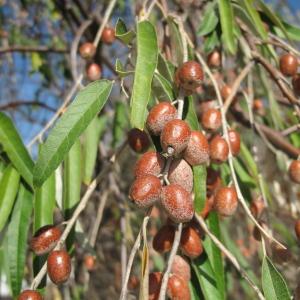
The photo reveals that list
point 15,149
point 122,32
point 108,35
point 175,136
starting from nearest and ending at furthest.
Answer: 1. point 175,136
2. point 122,32
3. point 15,149
4. point 108,35

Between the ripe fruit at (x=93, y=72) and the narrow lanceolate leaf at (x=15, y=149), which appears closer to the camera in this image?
the narrow lanceolate leaf at (x=15, y=149)

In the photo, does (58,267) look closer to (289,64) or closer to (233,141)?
(233,141)

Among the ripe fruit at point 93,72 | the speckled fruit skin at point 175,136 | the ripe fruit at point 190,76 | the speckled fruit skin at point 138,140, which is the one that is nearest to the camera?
the speckled fruit skin at point 175,136

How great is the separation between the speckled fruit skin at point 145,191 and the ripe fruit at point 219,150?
21 centimetres

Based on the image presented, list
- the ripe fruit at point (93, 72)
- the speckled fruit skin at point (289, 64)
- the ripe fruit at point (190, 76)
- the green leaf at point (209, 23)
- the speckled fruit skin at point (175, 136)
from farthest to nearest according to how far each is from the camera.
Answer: the ripe fruit at point (93, 72) < the green leaf at point (209, 23) < the speckled fruit skin at point (289, 64) < the ripe fruit at point (190, 76) < the speckled fruit skin at point (175, 136)

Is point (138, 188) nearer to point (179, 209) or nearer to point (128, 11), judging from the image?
point (179, 209)

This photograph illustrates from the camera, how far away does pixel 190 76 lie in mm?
756

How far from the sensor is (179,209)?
2.14ft

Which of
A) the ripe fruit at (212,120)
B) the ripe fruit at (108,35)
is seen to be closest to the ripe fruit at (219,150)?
the ripe fruit at (212,120)

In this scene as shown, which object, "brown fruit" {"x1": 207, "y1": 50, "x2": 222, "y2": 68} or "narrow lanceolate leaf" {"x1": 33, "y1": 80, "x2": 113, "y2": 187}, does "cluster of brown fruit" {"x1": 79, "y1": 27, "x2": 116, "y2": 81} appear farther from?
"narrow lanceolate leaf" {"x1": 33, "y1": 80, "x2": 113, "y2": 187}

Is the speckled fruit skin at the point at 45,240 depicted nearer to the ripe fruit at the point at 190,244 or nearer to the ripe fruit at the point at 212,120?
the ripe fruit at the point at 190,244

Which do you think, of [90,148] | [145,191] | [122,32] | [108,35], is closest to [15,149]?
[90,148]

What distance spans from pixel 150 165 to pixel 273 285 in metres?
0.27

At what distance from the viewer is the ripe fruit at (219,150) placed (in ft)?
2.77
